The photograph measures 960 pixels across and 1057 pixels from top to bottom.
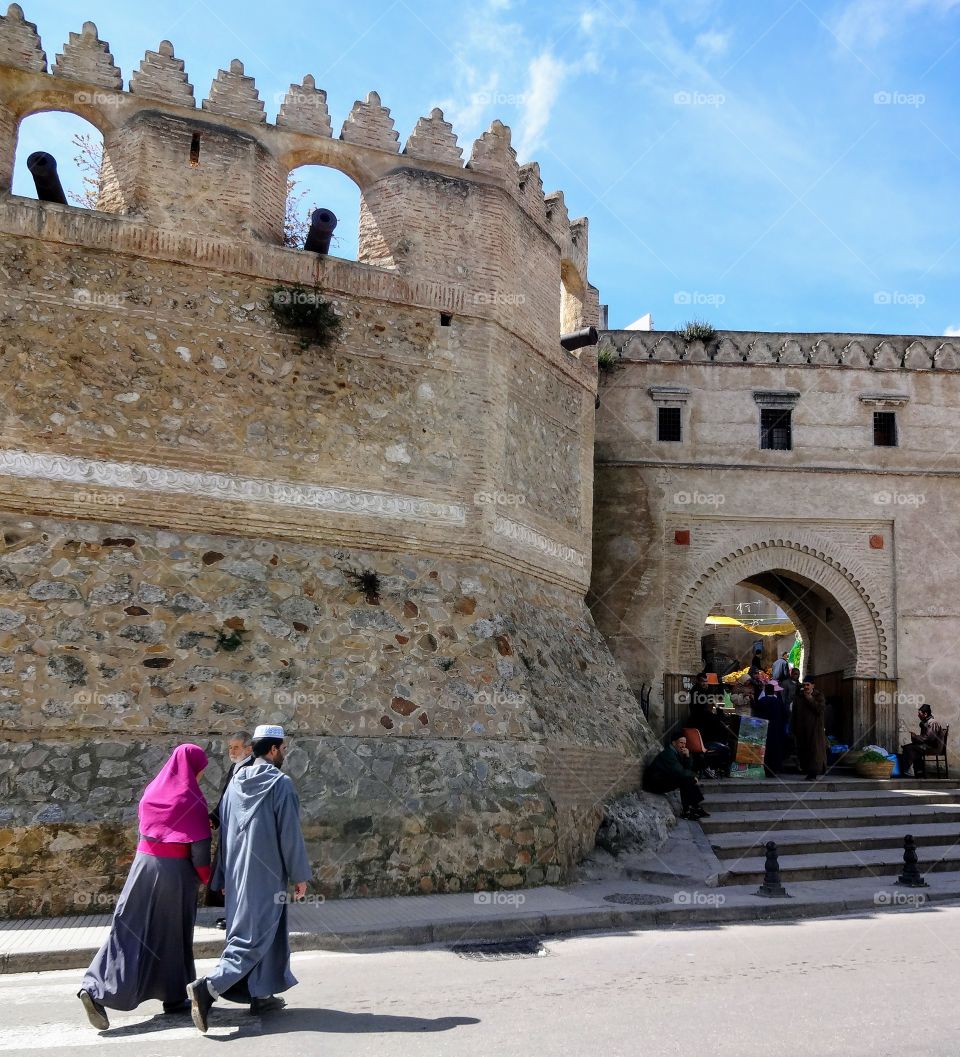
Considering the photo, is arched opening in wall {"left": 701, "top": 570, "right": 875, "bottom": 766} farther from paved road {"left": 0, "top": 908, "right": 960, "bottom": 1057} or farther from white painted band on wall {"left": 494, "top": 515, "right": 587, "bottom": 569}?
paved road {"left": 0, "top": 908, "right": 960, "bottom": 1057}

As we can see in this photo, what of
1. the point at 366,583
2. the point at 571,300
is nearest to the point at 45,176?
the point at 366,583

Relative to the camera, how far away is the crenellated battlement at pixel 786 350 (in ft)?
55.5

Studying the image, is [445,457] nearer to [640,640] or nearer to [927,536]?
[640,640]

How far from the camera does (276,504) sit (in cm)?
1000

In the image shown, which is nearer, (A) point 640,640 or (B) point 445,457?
(B) point 445,457

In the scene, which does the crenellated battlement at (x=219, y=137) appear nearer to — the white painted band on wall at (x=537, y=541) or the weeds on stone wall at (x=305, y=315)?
the weeds on stone wall at (x=305, y=315)

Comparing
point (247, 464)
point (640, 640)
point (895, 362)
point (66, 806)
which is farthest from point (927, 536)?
point (66, 806)

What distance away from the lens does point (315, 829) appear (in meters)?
8.52

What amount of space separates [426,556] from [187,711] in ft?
9.54

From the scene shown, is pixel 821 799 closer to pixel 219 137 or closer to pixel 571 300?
pixel 571 300

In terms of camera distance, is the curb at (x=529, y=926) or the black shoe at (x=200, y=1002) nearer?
the black shoe at (x=200, y=1002)

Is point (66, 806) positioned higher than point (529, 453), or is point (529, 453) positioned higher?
point (529, 453)

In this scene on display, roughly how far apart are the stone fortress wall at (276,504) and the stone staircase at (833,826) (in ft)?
5.32

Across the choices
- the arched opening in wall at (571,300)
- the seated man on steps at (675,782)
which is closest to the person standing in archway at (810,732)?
the seated man on steps at (675,782)
